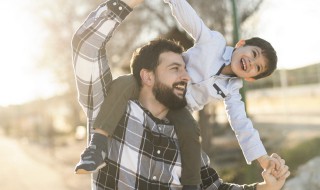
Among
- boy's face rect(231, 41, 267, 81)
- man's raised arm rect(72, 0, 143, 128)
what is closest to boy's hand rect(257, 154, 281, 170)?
boy's face rect(231, 41, 267, 81)

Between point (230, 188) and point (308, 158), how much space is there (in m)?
6.22

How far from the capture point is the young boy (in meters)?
2.20

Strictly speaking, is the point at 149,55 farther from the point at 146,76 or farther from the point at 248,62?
the point at 248,62

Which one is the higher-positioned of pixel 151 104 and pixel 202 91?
pixel 202 91

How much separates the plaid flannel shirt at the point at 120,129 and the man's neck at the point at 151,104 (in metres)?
0.04

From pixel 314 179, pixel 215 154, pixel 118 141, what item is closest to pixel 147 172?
pixel 118 141

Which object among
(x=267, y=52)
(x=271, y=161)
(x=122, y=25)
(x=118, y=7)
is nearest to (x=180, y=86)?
(x=118, y=7)

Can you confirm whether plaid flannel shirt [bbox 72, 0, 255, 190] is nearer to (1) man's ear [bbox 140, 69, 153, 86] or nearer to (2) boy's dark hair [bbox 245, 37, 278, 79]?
(1) man's ear [bbox 140, 69, 153, 86]

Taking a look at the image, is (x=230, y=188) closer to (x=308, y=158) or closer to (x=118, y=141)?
(x=118, y=141)

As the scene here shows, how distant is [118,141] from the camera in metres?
2.27

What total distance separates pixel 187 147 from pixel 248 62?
652 mm

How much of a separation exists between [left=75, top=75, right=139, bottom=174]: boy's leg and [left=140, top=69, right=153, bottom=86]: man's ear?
0.06 m

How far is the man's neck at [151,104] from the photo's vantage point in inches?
91.0

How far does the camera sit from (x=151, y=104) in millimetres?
2322
